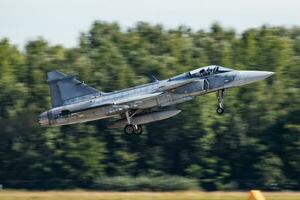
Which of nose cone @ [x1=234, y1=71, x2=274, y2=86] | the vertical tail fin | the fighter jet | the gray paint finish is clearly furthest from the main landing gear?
nose cone @ [x1=234, y1=71, x2=274, y2=86]

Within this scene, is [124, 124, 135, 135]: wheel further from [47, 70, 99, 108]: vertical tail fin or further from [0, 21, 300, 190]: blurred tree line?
[0, 21, 300, 190]: blurred tree line

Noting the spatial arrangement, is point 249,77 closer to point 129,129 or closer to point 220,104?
point 220,104

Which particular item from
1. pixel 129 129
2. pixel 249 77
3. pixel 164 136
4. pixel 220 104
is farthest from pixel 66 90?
pixel 164 136

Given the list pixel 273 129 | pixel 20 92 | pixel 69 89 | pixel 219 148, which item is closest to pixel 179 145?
pixel 219 148

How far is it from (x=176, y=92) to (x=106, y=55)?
30154mm

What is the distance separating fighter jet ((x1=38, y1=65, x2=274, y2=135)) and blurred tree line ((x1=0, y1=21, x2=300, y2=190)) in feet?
61.3

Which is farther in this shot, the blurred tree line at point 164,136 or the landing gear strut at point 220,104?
the blurred tree line at point 164,136

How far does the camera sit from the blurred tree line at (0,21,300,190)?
6222cm

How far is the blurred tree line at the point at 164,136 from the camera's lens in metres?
62.2

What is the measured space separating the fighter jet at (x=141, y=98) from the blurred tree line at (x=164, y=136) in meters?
18.7

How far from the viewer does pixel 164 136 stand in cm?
6456

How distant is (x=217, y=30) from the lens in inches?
3019

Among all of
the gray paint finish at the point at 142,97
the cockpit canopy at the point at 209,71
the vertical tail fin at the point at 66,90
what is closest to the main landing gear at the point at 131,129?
the gray paint finish at the point at 142,97

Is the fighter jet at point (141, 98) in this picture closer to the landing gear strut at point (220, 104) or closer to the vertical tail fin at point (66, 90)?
the vertical tail fin at point (66, 90)
